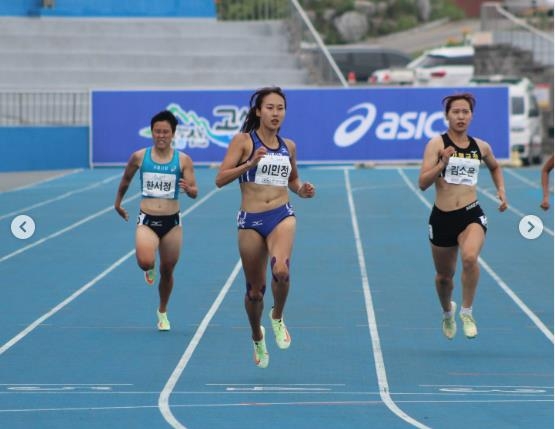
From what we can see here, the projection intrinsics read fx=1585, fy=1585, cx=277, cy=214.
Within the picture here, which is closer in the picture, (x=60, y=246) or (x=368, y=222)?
(x=60, y=246)

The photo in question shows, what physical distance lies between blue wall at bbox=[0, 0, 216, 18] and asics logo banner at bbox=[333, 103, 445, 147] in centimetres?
1202

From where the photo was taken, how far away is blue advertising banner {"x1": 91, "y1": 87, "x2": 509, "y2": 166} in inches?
1436

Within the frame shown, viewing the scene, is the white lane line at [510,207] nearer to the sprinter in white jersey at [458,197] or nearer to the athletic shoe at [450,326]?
the athletic shoe at [450,326]

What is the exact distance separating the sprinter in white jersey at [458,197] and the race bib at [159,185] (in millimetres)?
2283

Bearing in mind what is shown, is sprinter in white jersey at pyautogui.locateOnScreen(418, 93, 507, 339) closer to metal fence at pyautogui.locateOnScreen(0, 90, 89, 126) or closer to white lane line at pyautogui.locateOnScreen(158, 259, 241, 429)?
white lane line at pyautogui.locateOnScreen(158, 259, 241, 429)

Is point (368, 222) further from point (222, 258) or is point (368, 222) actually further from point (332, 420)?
point (332, 420)

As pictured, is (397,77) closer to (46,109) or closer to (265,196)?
(46,109)

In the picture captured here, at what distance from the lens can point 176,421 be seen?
9.26 metres

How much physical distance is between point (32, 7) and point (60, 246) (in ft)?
88.4

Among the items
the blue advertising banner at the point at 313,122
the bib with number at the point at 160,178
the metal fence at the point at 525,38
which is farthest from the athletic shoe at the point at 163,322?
the metal fence at the point at 525,38

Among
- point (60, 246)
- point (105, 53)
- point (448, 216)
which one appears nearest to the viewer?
point (448, 216)

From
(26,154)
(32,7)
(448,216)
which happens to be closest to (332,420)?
(448,216)

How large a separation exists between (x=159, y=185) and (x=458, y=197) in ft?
8.64

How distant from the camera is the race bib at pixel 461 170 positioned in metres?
12.0
